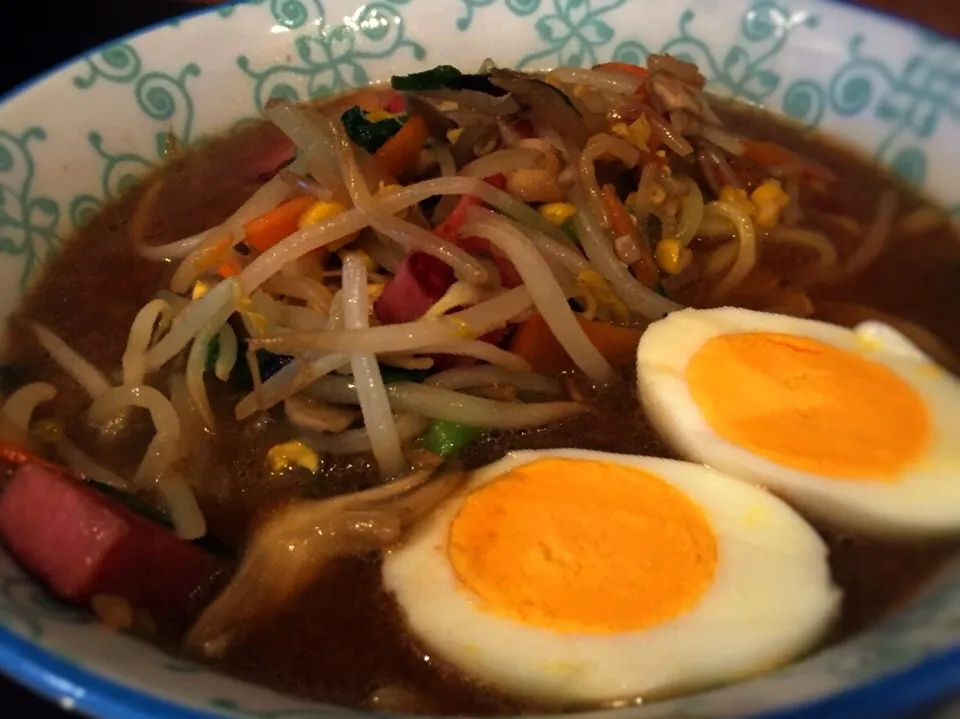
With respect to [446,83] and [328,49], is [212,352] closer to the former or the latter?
[446,83]

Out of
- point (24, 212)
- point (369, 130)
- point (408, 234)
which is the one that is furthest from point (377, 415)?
point (24, 212)

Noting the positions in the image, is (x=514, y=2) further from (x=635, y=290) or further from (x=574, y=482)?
(x=574, y=482)

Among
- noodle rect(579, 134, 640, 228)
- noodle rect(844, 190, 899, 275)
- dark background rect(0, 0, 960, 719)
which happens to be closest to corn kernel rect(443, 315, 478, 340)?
noodle rect(579, 134, 640, 228)

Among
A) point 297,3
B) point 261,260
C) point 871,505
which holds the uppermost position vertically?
point 297,3

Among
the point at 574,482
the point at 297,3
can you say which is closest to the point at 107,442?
the point at 574,482

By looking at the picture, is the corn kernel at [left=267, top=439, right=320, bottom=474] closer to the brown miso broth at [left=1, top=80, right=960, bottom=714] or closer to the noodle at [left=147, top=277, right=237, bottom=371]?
the brown miso broth at [left=1, top=80, right=960, bottom=714]

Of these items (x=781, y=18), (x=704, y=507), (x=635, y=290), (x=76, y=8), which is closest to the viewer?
(x=704, y=507)

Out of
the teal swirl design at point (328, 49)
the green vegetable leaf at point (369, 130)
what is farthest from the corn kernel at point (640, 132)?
the teal swirl design at point (328, 49)
